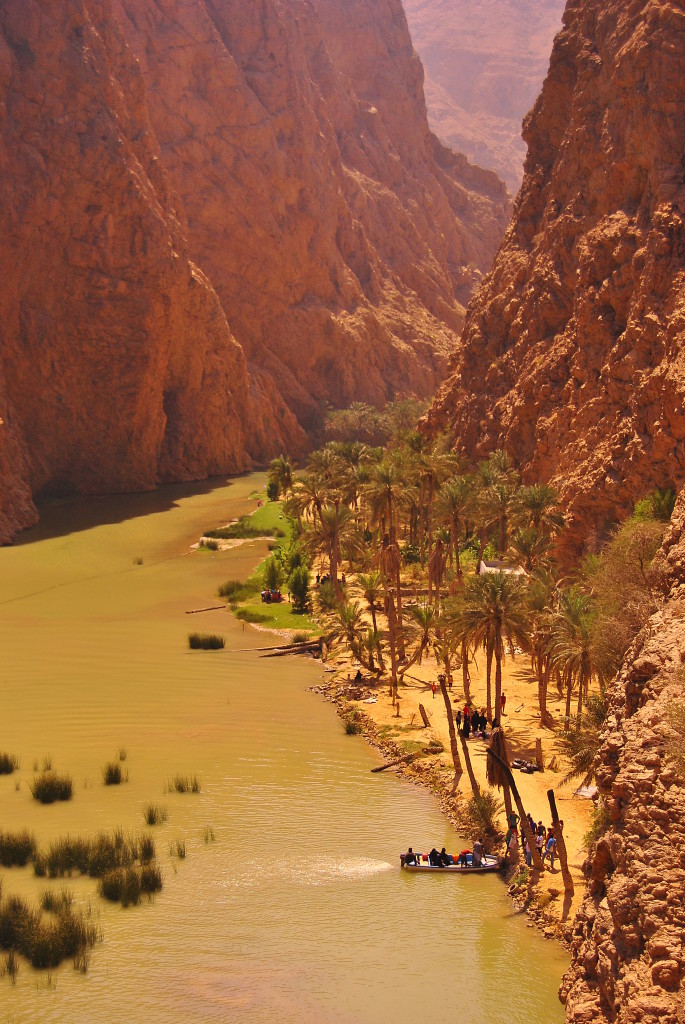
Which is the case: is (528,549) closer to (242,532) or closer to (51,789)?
(51,789)

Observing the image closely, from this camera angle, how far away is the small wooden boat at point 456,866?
20656mm

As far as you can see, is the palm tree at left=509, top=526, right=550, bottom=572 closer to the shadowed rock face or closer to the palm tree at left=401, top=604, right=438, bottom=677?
the palm tree at left=401, top=604, right=438, bottom=677

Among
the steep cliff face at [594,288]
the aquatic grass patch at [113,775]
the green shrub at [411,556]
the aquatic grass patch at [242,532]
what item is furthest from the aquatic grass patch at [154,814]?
the aquatic grass patch at [242,532]

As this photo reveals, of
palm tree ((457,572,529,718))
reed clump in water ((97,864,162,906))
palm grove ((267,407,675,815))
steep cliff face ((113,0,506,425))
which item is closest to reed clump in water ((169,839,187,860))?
reed clump in water ((97,864,162,906))

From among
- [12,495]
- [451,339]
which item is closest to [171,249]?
[12,495]

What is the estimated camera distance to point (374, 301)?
407 feet

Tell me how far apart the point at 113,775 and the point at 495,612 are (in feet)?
34.2

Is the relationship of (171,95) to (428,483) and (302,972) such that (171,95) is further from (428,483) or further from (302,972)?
(302,972)

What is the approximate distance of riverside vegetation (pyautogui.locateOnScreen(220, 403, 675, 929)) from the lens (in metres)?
23.2

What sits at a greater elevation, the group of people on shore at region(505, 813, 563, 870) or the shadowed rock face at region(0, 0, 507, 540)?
the shadowed rock face at region(0, 0, 507, 540)

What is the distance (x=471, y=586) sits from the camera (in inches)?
1080

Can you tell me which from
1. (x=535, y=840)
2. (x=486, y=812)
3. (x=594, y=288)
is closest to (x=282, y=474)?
(x=594, y=288)

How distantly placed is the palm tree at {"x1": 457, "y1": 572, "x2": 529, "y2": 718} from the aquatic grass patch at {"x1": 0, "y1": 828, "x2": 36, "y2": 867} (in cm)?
1214

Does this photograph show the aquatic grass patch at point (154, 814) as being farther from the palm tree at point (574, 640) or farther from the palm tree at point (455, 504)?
the palm tree at point (455, 504)
